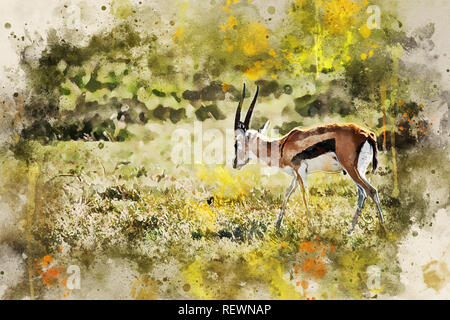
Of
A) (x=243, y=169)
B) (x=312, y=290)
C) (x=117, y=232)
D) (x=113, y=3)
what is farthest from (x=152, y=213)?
(x=113, y=3)

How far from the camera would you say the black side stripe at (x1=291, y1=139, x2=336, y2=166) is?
440 centimetres

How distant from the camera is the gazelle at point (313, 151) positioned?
14.4 feet

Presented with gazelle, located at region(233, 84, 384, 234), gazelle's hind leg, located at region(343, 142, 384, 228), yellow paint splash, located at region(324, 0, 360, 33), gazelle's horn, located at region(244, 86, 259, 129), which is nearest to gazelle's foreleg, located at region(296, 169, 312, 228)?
gazelle, located at region(233, 84, 384, 234)

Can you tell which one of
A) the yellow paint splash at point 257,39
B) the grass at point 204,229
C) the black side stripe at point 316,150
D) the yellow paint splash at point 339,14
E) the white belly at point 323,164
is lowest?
the grass at point 204,229

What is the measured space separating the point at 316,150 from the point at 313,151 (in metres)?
0.03

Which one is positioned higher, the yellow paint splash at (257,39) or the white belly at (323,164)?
the yellow paint splash at (257,39)

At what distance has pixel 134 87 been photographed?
458 centimetres

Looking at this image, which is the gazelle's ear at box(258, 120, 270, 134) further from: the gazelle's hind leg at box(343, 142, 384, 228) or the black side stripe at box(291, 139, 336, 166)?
the gazelle's hind leg at box(343, 142, 384, 228)

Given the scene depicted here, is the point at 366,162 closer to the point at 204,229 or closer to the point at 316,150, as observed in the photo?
the point at 316,150

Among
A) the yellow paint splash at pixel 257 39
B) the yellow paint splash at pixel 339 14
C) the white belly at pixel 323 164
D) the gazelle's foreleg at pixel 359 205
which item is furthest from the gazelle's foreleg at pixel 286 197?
the yellow paint splash at pixel 339 14

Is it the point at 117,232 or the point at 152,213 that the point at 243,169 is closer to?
the point at 152,213

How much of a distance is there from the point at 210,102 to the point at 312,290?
75.7 inches

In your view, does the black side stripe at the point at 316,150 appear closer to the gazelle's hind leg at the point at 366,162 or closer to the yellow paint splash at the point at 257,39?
the gazelle's hind leg at the point at 366,162

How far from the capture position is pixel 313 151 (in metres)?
4.43
